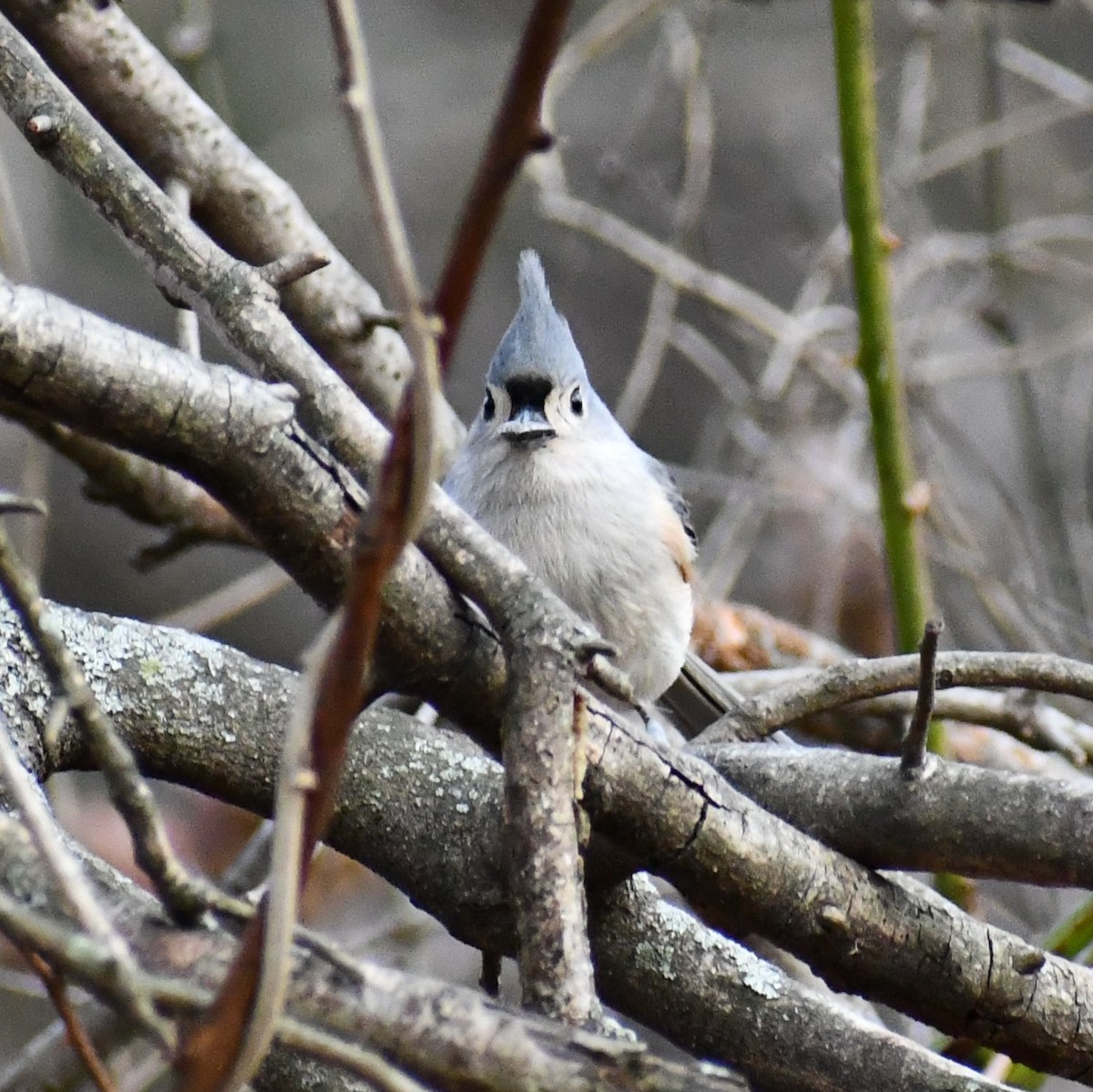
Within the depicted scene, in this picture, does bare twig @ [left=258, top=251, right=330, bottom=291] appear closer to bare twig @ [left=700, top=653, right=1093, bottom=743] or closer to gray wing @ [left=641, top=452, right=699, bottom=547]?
bare twig @ [left=700, top=653, right=1093, bottom=743]

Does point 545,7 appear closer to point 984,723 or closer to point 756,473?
point 984,723

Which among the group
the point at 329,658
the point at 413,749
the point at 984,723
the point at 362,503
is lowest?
the point at 329,658

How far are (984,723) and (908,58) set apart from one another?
2.38 meters

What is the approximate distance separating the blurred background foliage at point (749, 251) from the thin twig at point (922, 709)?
191cm

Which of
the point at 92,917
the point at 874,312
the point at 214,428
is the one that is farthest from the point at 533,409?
the point at 92,917

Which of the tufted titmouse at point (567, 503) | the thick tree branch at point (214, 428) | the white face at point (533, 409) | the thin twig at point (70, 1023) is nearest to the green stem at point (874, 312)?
the tufted titmouse at point (567, 503)

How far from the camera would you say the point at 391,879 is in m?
1.59

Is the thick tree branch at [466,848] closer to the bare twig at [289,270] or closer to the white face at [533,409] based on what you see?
the bare twig at [289,270]

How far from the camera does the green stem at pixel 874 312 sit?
222cm

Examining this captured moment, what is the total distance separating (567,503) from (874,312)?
0.59 meters

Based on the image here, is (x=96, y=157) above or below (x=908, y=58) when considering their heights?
below

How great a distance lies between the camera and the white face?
7.34 ft

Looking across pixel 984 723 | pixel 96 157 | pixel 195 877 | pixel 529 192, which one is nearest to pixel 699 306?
pixel 529 192

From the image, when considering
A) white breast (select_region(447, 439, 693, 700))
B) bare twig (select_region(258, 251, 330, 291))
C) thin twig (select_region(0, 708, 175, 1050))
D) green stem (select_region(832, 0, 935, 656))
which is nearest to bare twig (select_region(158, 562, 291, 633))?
white breast (select_region(447, 439, 693, 700))
